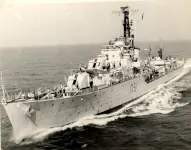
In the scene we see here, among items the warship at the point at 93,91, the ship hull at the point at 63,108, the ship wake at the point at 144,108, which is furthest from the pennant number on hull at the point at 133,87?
the ship wake at the point at 144,108

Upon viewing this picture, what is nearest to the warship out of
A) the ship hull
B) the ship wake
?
the ship hull

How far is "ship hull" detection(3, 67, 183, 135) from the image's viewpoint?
8234 millimetres

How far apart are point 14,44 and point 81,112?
3410 millimetres

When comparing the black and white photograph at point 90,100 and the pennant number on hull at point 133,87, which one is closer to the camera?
the black and white photograph at point 90,100

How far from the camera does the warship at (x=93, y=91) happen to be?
27.3ft

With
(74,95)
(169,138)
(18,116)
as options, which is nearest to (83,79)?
(74,95)

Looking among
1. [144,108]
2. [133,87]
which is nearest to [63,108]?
[144,108]

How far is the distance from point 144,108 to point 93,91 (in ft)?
9.27

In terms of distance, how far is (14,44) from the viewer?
10.1m

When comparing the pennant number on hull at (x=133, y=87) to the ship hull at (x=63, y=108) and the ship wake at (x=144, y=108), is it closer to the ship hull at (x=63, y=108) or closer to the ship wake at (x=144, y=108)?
the ship hull at (x=63, y=108)

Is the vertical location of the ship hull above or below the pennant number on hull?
below

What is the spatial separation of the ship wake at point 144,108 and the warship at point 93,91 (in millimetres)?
189

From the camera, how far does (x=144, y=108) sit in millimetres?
11531

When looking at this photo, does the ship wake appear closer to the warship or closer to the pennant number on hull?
the warship
